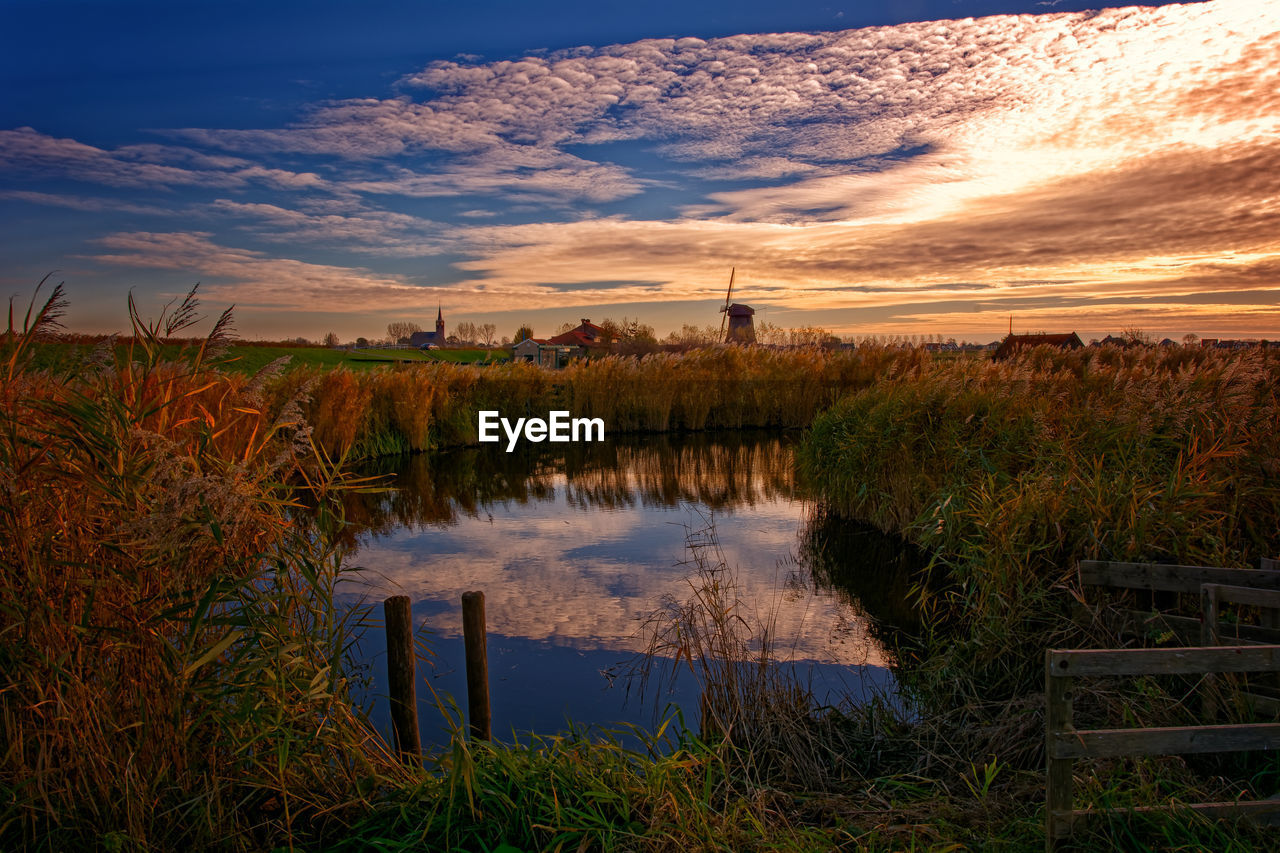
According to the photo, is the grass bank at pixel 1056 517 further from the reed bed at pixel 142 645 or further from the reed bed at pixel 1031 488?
the reed bed at pixel 142 645

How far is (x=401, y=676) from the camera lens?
151 inches

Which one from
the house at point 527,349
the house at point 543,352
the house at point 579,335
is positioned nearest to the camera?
the house at point 543,352

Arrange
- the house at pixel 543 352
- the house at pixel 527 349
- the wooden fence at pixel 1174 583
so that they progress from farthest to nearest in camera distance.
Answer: the house at pixel 527 349, the house at pixel 543 352, the wooden fence at pixel 1174 583

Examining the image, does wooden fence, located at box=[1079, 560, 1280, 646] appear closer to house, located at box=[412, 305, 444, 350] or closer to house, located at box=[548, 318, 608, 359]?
house, located at box=[548, 318, 608, 359]

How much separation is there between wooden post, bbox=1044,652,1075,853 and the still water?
188cm

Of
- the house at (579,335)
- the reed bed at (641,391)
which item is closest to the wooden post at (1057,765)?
the reed bed at (641,391)

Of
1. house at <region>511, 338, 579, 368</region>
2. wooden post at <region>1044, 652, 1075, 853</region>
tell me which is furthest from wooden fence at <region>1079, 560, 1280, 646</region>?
house at <region>511, 338, 579, 368</region>

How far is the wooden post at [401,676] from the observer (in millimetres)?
3793

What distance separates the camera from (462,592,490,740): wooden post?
3963mm

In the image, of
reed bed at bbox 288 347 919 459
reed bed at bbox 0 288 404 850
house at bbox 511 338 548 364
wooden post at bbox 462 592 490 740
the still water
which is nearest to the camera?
reed bed at bbox 0 288 404 850

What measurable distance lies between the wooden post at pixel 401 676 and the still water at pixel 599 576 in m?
0.13

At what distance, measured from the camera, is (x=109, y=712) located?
2646 millimetres

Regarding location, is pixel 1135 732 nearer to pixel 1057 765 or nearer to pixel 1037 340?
pixel 1057 765

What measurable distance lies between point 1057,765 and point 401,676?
2.98 meters
